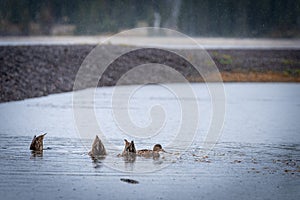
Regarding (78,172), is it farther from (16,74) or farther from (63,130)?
(16,74)

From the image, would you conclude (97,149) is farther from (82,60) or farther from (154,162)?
(82,60)

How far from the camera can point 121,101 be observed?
27.1 meters

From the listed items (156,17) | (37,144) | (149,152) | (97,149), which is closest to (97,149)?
(97,149)

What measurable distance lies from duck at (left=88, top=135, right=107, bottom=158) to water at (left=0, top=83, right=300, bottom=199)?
0.21 meters

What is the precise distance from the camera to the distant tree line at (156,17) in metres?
54.0

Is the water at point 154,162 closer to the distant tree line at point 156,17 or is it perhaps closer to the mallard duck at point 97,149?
the mallard duck at point 97,149

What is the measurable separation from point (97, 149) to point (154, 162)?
4.16 feet

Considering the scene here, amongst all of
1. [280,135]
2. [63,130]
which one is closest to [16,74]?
[63,130]

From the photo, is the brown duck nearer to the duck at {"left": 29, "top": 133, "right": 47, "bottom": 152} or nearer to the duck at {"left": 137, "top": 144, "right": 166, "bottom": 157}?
the duck at {"left": 29, "top": 133, "right": 47, "bottom": 152}

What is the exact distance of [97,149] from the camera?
14.5 metres

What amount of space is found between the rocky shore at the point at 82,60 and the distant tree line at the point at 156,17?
4468 mm

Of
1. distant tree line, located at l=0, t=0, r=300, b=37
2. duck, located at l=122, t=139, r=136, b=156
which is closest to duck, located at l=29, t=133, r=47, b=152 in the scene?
duck, located at l=122, t=139, r=136, b=156

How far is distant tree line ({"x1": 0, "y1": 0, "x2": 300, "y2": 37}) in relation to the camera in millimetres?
54031

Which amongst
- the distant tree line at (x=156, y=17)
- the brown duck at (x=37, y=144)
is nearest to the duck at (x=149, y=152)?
the brown duck at (x=37, y=144)
